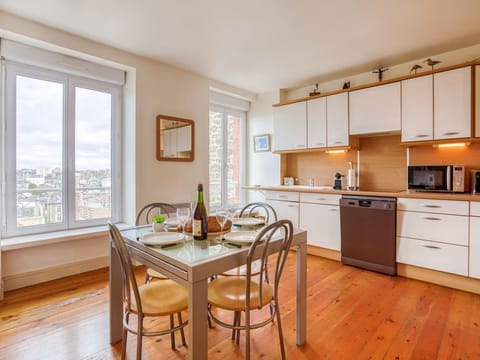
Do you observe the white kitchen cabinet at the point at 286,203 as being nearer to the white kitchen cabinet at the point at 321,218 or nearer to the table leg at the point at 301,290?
the white kitchen cabinet at the point at 321,218

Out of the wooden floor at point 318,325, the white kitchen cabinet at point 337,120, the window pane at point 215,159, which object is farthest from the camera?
the window pane at point 215,159

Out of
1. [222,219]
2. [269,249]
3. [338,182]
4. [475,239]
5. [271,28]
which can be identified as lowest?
[475,239]

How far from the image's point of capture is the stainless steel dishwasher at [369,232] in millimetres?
2941

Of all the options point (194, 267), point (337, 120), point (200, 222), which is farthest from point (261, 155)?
point (194, 267)

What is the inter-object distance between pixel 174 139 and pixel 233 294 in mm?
2557

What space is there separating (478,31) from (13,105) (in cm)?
462

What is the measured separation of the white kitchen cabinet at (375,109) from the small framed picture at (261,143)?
5.04 ft

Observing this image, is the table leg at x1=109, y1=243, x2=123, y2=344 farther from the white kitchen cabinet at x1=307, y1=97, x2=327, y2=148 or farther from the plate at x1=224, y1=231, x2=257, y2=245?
the white kitchen cabinet at x1=307, y1=97, x2=327, y2=148

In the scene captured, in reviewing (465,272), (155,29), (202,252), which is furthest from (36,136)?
(465,272)

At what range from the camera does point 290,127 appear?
4.16 metres

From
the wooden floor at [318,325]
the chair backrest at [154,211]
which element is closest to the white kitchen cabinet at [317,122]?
the wooden floor at [318,325]

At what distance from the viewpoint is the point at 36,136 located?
2.82 metres

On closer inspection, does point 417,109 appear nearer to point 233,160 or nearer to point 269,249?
point 269,249

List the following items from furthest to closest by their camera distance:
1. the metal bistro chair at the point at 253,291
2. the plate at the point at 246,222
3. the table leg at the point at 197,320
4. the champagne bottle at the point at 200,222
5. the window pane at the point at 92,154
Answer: the window pane at the point at 92,154, the plate at the point at 246,222, the champagne bottle at the point at 200,222, the metal bistro chair at the point at 253,291, the table leg at the point at 197,320
